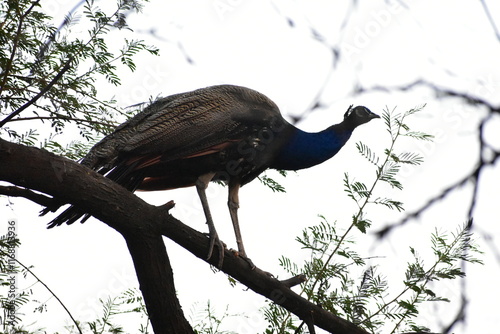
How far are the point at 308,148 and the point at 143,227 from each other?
5.40ft

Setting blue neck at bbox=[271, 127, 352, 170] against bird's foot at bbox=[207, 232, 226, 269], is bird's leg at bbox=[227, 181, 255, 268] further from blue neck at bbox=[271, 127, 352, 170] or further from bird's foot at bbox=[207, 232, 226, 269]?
bird's foot at bbox=[207, 232, 226, 269]

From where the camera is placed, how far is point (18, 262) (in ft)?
11.7

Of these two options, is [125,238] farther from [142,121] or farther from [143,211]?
[142,121]

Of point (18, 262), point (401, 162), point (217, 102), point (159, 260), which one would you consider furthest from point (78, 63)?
point (401, 162)

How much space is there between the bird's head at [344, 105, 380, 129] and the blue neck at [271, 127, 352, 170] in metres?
0.14

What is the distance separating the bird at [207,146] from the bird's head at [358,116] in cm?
17

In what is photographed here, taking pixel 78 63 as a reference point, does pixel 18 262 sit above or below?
below

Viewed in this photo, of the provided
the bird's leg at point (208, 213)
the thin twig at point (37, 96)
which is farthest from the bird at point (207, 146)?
the thin twig at point (37, 96)

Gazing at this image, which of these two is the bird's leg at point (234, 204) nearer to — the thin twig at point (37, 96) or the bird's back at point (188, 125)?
the bird's back at point (188, 125)

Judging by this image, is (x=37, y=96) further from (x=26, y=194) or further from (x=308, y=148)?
(x=308, y=148)

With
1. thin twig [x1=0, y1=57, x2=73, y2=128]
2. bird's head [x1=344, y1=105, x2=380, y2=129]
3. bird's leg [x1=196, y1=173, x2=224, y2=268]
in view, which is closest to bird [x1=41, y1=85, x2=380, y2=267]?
bird's leg [x1=196, y1=173, x2=224, y2=268]

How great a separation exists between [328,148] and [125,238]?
1837 millimetres

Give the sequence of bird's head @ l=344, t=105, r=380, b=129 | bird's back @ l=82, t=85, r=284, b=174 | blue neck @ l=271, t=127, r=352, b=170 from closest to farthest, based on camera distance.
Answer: bird's back @ l=82, t=85, r=284, b=174 < blue neck @ l=271, t=127, r=352, b=170 < bird's head @ l=344, t=105, r=380, b=129

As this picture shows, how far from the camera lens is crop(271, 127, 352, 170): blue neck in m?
4.39
